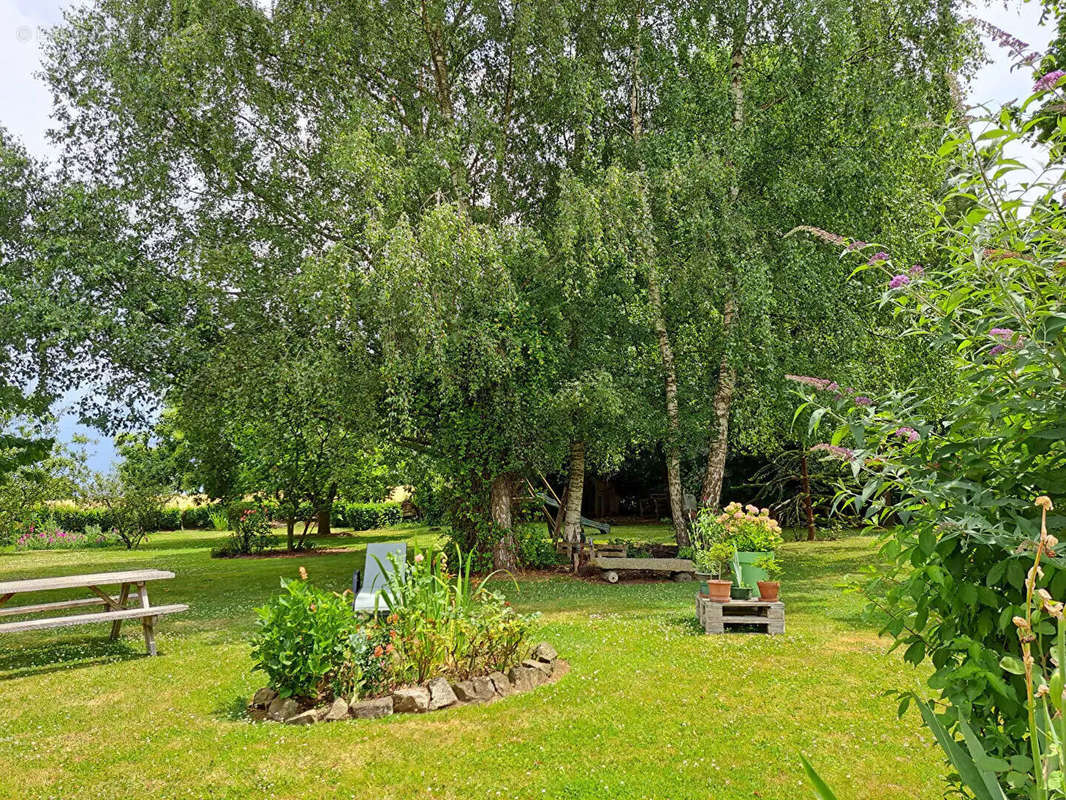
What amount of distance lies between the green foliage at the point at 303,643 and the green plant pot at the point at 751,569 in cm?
423

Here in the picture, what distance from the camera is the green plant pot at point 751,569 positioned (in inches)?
291

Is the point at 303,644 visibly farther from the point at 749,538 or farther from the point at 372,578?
the point at 749,538

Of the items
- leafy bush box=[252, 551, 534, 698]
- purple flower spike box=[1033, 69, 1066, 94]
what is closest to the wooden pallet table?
leafy bush box=[252, 551, 534, 698]

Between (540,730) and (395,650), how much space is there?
1.35 meters

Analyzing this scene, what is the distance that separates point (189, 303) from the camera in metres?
11.2

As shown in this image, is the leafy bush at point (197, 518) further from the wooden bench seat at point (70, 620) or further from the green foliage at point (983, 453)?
the green foliage at point (983, 453)

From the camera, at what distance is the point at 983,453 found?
6.64 ft

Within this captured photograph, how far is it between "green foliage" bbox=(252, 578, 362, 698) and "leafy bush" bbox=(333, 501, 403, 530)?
20.4 meters

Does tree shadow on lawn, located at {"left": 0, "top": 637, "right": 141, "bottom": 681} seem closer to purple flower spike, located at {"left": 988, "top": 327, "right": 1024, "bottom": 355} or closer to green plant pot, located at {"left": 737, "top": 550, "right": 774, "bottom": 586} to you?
green plant pot, located at {"left": 737, "top": 550, "right": 774, "bottom": 586}

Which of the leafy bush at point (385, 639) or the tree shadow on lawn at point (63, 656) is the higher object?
the leafy bush at point (385, 639)

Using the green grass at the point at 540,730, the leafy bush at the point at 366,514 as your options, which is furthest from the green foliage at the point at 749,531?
the leafy bush at the point at 366,514

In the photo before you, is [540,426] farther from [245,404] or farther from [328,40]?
[328,40]

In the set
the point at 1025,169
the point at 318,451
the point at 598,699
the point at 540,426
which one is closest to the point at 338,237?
the point at 318,451

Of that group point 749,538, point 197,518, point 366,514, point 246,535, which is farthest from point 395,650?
point 197,518
